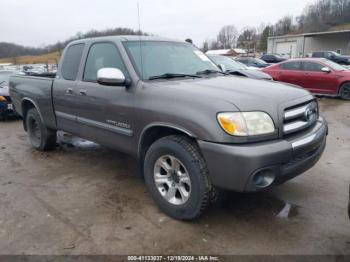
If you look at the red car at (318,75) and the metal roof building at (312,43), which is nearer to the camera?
the red car at (318,75)

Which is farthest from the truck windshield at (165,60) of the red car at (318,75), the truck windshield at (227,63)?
the red car at (318,75)

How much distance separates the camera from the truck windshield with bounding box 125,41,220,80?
3.68 meters

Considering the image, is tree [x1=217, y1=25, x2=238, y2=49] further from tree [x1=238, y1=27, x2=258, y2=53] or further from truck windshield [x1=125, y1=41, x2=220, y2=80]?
truck windshield [x1=125, y1=41, x2=220, y2=80]

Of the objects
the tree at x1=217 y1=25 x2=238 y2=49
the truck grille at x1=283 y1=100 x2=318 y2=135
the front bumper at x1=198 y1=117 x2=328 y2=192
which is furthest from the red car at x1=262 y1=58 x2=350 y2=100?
the tree at x1=217 y1=25 x2=238 y2=49

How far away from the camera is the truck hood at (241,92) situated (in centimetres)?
287

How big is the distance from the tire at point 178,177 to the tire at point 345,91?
32.8 feet

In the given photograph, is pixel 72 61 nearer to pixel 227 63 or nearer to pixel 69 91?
pixel 69 91

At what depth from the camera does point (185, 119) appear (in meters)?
2.94

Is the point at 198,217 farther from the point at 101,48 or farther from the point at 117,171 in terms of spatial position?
A: the point at 101,48

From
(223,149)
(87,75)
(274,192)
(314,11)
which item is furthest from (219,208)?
(314,11)

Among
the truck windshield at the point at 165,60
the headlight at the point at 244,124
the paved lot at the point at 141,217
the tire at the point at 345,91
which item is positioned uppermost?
the truck windshield at the point at 165,60

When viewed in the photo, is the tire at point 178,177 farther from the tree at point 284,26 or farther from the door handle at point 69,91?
the tree at point 284,26

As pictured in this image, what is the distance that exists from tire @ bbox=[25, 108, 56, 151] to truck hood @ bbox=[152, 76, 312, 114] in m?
2.91

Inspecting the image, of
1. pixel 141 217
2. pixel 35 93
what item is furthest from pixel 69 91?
pixel 141 217
